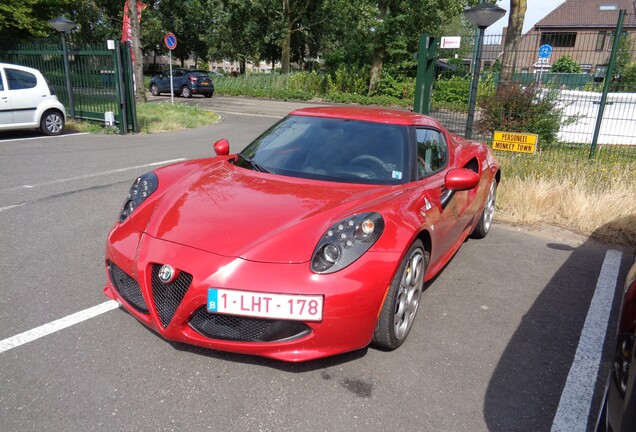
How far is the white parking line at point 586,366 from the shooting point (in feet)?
7.72

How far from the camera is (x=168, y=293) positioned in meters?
2.44

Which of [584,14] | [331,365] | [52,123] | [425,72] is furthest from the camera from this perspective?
[584,14]

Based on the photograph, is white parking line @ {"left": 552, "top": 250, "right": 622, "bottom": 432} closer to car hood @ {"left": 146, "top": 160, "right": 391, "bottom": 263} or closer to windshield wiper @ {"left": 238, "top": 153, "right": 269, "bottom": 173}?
car hood @ {"left": 146, "top": 160, "right": 391, "bottom": 263}

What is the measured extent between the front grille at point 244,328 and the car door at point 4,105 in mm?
9859

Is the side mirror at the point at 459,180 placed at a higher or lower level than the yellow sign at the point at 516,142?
higher

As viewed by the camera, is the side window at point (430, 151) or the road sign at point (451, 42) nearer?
the side window at point (430, 151)

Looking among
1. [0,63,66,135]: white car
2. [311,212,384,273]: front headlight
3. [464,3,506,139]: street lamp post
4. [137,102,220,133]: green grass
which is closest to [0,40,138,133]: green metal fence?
[137,102,220,133]: green grass

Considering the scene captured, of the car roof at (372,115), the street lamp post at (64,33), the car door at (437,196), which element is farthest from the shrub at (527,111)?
the street lamp post at (64,33)

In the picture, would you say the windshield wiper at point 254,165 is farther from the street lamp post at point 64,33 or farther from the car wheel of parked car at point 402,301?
the street lamp post at point 64,33

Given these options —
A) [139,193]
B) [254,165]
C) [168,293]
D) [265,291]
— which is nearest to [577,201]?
[254,165]

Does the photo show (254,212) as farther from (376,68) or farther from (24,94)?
(376,68)

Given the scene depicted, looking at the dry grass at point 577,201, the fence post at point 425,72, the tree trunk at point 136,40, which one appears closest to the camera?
the dry grass at point 577,201

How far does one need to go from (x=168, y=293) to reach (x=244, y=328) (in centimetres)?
44

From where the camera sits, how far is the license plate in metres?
2.27
